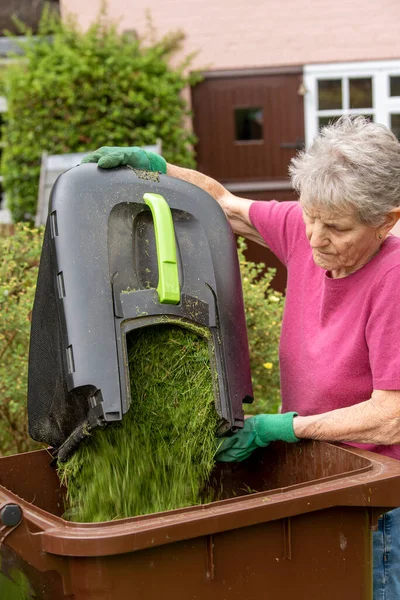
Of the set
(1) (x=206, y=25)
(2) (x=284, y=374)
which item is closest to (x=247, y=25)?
(1) (x=206, y=25)

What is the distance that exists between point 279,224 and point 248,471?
2.47ft

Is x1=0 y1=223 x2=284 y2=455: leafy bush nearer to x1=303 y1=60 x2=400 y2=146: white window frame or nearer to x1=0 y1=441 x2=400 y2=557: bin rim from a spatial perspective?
x1=0 y1=441 x2=400 y2=557: bin rim

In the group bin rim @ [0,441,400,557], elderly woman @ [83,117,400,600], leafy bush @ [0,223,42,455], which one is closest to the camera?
bin rim @ [0,441,400,557]

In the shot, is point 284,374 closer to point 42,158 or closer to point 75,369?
point 75,369

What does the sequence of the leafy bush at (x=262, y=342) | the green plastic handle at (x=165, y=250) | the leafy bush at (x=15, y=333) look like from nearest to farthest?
the green plastic handle at (x=165, y=250), the leafy bush at (x=15, y=333), the leafy bush at (x=262, y=342)

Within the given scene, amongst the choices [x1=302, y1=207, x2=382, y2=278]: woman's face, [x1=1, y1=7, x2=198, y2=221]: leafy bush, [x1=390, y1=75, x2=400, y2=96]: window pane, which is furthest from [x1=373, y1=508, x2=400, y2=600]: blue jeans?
[x1=390, y1=75, x2=400, y2=96]: window pane

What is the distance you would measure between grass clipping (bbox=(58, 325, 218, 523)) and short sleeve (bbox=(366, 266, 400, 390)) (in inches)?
16.5

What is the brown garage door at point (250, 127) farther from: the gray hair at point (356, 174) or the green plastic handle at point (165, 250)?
the green plastic handle at point (165, 250)

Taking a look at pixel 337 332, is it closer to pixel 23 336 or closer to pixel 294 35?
pixel 23 336

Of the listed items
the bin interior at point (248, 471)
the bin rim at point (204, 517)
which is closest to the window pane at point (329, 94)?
the bin interior at point (248, 471)

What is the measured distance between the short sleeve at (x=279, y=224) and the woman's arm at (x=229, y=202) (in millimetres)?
48

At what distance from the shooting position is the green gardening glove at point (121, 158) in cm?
232

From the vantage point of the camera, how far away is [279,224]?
270 centimetres

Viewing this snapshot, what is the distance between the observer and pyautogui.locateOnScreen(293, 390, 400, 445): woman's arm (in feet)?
7.24
